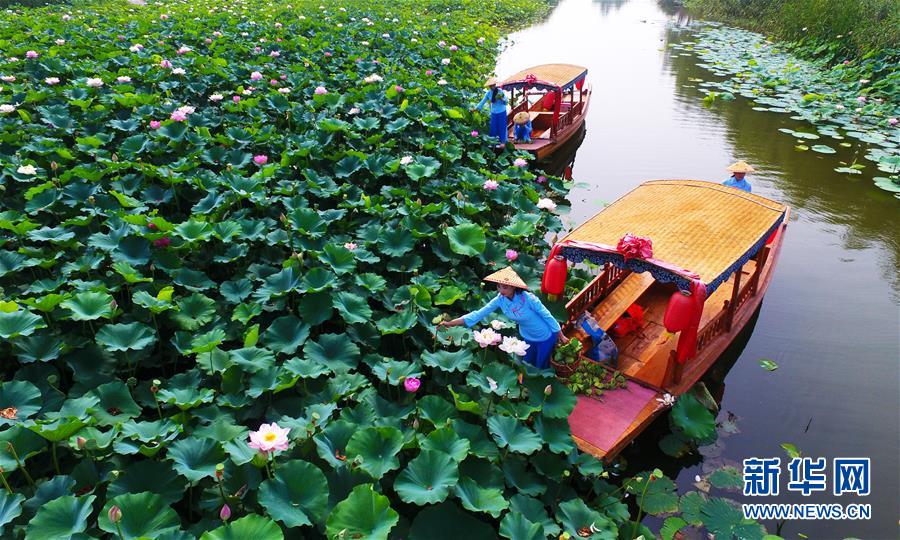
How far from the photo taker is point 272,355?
3.77m

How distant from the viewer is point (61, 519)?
2.60 m

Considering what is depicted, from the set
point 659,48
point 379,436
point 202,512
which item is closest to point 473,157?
point 379,436

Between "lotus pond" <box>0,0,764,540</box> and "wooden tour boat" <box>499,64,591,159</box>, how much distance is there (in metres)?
1.87

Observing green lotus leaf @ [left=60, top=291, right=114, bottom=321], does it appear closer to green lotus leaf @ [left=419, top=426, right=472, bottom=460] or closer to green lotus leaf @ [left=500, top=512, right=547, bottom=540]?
green lotus leaf @ [left=419, top=426, right=472, bottom=460]

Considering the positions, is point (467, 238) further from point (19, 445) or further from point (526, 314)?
point (19, 445)

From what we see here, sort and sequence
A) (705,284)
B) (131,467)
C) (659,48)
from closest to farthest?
(131,467) → (705,284) → (659,48)

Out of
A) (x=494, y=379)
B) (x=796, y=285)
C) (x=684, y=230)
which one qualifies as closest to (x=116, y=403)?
(x=494, y=379)

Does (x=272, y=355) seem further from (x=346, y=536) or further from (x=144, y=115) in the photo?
(x=144, y=115)

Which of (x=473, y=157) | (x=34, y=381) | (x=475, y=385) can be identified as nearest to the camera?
(x=34, y=381)

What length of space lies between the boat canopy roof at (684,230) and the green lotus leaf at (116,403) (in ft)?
10.7

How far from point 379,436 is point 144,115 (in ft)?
19.7

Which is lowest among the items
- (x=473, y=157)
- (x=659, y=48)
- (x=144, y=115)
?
(x=659, y=48)

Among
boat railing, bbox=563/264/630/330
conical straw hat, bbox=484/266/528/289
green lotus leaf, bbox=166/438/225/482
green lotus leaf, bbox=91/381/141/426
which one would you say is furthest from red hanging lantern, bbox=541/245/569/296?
green lotus leaf, bbox=91/381/141/426

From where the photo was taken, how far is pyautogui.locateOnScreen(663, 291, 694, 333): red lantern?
438 centimetres
